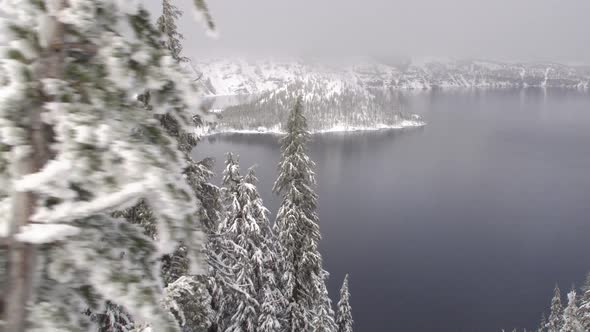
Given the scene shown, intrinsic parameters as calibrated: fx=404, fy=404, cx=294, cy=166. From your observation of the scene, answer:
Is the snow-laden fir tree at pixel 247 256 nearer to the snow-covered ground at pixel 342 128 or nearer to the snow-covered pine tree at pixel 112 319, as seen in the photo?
the snow-covered pine tree at pixel 112 319

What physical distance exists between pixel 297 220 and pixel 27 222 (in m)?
14.6

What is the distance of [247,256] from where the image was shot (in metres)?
16.1

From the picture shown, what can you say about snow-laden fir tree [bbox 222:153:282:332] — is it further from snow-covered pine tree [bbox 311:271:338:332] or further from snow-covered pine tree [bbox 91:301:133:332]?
snow-covered pine tree [bbox 91:301:133:332]

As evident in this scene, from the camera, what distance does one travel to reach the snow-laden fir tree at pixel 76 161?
1562 mm

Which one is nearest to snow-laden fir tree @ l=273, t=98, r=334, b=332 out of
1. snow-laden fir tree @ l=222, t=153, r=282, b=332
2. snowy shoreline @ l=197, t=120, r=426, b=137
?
snow-laden fir tree @ l=222, t=153, r=282, b=332

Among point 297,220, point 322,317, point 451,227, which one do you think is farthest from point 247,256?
point 451,227

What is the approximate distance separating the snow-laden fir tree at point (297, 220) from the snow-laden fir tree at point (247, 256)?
3.58 ft

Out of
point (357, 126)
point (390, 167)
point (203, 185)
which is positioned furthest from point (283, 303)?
point (357, 126)

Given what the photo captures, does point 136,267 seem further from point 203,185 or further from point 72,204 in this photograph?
point 203,185

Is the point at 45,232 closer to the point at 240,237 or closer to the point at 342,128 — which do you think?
the point at 240,237

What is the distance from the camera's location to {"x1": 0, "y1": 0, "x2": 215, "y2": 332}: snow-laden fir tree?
1.56 m

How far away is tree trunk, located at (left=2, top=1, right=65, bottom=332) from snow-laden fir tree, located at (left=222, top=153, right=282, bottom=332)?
13924 mm

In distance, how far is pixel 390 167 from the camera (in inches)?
3354

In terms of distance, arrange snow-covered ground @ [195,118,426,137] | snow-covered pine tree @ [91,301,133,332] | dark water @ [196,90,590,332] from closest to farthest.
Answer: snow-covered pine tree @ [91,301,133,332]
dark water @ [196,90,590,332]
snow-covered ground @ [195,118,426,137]
